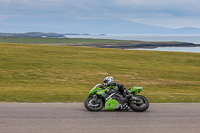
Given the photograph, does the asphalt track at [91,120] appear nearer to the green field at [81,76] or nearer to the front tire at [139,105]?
the front tire at [139,105]

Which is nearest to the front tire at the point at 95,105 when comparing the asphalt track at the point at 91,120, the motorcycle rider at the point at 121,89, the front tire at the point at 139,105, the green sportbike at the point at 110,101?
the green sportbike at the point at 110,101

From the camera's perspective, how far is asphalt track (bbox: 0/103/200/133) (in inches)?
336

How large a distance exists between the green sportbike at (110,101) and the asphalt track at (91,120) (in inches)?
9.5

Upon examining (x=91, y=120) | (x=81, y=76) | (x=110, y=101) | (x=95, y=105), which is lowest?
(x=81, y=76)

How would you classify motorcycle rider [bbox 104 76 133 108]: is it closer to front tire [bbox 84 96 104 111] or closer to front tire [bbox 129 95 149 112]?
front tire [bbox 129 95 149 112]

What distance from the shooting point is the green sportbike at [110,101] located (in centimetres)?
1138

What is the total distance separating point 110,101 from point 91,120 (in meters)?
1.79

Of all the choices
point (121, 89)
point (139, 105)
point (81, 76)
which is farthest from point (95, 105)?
point (81, 76)

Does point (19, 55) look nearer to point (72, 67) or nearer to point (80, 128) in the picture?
point (72, 67)

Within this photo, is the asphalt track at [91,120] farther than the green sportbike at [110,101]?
A: No

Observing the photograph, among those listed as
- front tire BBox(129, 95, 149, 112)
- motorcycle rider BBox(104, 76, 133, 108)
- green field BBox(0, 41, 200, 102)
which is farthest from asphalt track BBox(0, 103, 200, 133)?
green field BBox(0, 41, 200, 102)

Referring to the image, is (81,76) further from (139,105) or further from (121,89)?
(139,105)

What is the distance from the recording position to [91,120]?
9789 mm

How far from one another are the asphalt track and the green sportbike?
0.24 metres
